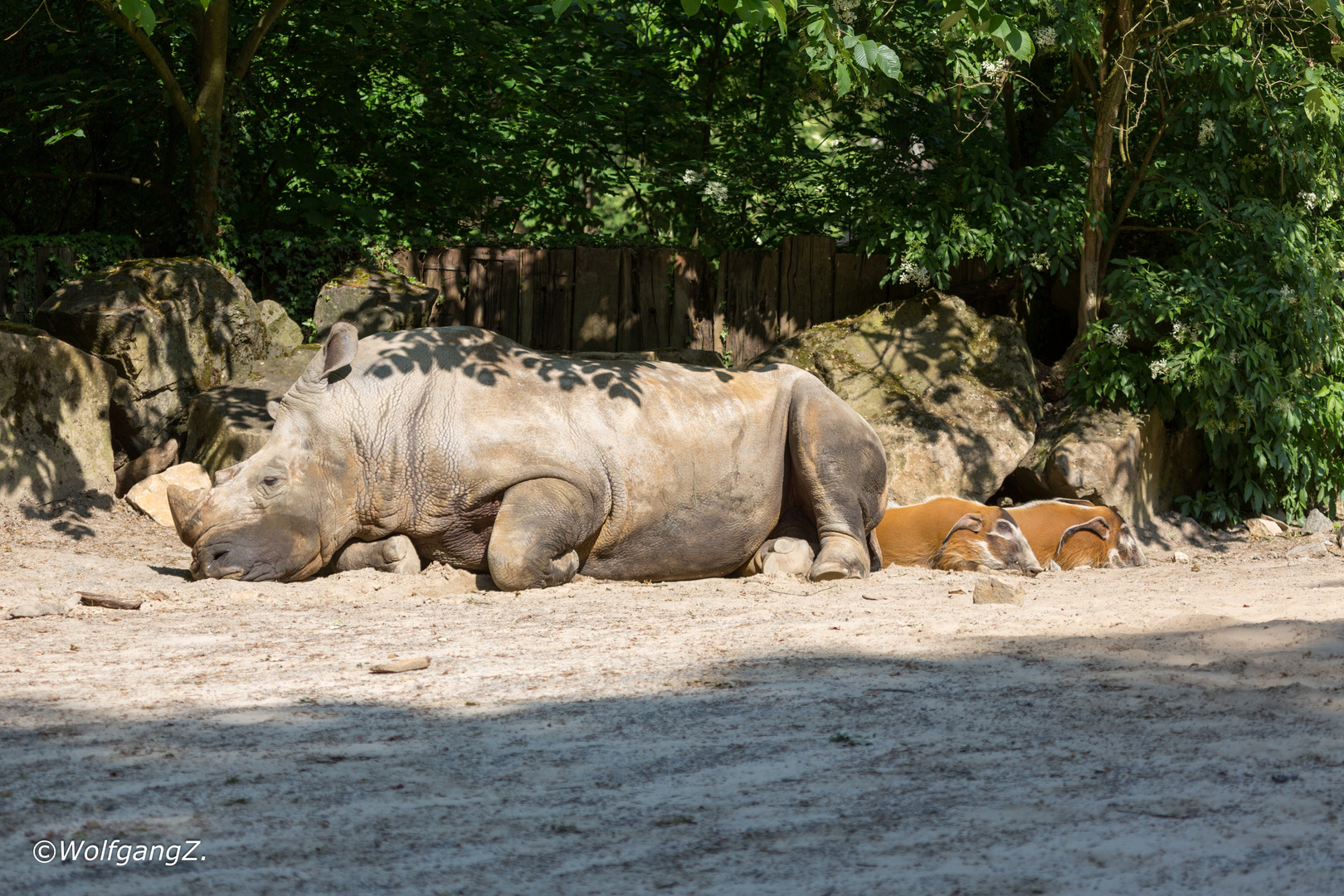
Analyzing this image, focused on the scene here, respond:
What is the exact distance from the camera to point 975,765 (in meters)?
2.60

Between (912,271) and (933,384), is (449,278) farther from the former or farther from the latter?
(933,384)

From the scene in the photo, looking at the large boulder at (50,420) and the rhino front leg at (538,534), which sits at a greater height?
the large boulder at (50,420)

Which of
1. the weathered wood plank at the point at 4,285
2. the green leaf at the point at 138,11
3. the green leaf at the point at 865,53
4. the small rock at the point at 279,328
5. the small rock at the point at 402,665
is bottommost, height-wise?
the small rock at the point at 402,665

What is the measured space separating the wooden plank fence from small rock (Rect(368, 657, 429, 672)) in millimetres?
6051

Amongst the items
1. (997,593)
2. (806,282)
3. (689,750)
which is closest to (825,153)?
(806,282)

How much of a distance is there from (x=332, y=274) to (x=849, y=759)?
7.33 metres

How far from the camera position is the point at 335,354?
19.0ft

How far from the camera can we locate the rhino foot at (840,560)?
19.8 ft

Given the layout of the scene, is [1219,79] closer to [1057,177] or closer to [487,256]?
[1057,177]

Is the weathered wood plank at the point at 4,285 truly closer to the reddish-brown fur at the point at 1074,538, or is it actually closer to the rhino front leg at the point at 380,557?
the rhino front leg at the point at 380,557

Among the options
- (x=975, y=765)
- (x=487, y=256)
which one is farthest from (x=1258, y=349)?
(x=975, y=765)

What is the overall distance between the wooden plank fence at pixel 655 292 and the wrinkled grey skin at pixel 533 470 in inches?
118

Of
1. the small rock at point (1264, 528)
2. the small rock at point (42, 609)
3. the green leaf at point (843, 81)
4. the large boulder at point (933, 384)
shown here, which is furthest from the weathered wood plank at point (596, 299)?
the small rock at point (42, 609)

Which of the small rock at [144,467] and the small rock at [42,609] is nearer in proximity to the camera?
the small rock at [42,609]
